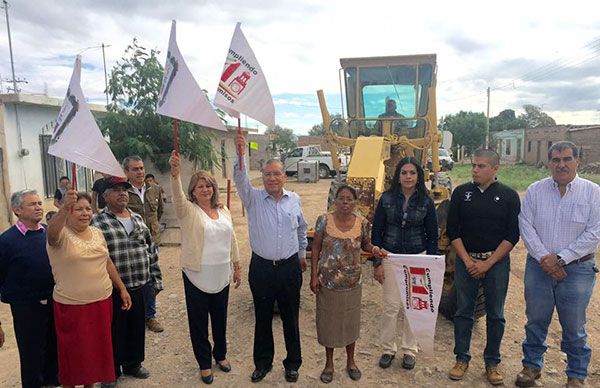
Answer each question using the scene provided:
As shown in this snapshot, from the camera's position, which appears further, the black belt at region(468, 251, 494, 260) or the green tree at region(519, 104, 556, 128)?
the green tree at region(519, 104, 556, 128)

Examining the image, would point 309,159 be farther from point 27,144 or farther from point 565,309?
point 565,309

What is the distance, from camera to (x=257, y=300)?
3.39m

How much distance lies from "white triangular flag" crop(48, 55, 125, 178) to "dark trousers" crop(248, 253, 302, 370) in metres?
1.26

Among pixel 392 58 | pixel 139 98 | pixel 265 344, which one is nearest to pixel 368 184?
pixel 265 344

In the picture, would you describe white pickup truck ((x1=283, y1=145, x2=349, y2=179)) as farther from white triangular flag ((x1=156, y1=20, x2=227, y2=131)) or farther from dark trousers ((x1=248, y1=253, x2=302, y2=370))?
white triangular flag ((x1=156, y1=20, x2=227, y2=131))

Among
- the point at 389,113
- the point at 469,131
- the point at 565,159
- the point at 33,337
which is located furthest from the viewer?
the point at 469,131

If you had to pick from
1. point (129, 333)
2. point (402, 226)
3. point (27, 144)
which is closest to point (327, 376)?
point (402, 226)

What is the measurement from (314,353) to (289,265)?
1139 millimetres

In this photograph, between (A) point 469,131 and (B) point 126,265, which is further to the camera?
(A) point 469,131

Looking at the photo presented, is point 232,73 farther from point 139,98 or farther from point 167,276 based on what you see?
point 139,98

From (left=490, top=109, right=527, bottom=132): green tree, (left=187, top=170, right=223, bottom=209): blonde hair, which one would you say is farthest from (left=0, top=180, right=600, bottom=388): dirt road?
(left=490, top=109, right=527, bottom=132): green tree

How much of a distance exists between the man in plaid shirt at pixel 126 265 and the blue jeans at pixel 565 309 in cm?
311

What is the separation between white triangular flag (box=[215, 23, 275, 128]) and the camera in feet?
10.6

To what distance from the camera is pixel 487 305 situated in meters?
3.40
